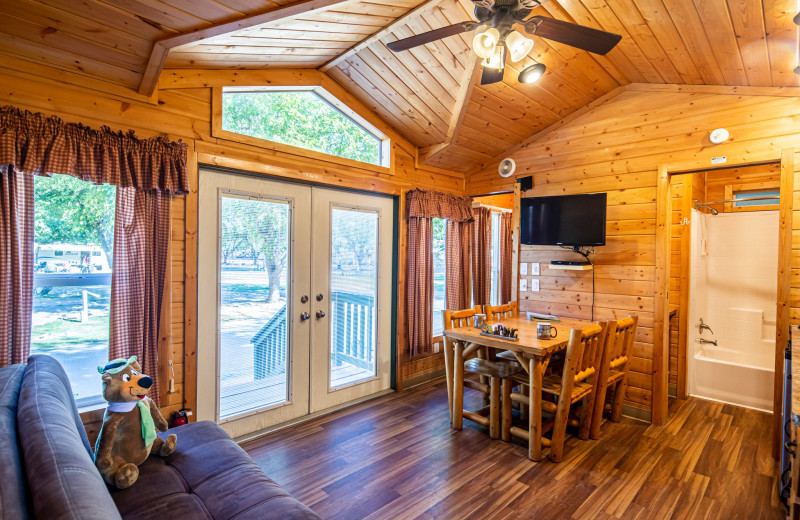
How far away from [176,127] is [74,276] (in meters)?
1.09

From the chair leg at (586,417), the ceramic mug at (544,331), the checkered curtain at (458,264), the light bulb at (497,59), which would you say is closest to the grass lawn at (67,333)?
the light bulb at (497,59)

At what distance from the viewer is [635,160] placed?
345cm

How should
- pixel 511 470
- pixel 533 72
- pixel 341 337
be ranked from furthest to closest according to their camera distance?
1. pixel 341 337
2. pixel 511 470
3. pixel 533 72

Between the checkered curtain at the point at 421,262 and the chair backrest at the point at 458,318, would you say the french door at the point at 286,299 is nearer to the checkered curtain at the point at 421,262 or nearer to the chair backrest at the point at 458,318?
the checkered curtain at the point at 421,262

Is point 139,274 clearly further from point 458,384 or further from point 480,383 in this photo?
point 480,383

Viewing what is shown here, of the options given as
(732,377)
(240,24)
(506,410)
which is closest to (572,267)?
(506,410)

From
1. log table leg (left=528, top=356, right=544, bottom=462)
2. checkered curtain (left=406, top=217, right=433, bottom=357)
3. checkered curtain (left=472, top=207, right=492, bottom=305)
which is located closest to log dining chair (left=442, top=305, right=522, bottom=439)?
log table leg (left=528, top=356, right=544, bottom=462)

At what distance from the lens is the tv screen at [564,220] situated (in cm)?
346

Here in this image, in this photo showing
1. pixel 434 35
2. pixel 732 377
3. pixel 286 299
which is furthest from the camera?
pixel 732 377

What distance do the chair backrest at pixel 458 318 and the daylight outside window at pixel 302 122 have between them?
1.61 metres

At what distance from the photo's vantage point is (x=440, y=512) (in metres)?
2.14

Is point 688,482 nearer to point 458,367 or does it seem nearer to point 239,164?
point 458,367

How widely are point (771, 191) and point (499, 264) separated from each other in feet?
9.64

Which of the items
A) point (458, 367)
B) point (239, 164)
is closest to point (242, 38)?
point (239, 164)
